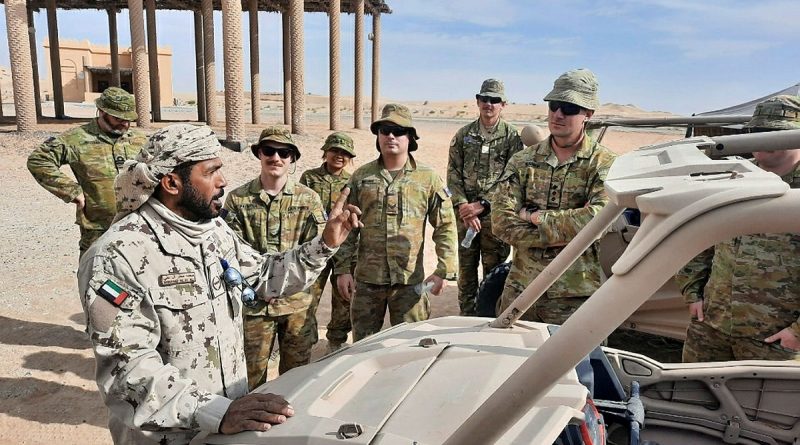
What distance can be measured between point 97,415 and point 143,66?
1221 cm

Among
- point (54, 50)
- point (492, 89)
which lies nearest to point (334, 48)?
point (54, 50)

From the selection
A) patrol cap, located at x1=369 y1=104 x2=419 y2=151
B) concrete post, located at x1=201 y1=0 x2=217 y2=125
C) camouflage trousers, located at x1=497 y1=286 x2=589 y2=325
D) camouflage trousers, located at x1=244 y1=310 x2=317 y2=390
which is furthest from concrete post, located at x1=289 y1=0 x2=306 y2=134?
camouflage trousers, located at x1=497 y1=286 x2=589 y2=325

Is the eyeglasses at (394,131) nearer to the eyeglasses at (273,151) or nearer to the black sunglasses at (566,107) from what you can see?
the eyeglasses at (273,151)

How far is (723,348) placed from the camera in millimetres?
2980

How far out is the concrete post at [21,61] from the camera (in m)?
12.3

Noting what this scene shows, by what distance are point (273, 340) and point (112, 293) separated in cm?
191

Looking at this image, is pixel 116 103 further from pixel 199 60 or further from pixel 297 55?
pixel 199 60

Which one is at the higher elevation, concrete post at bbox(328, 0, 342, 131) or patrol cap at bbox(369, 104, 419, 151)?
concrete post at bbox(328, 0, 342, 131)

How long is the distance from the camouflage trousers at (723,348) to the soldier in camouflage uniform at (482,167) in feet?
6.63

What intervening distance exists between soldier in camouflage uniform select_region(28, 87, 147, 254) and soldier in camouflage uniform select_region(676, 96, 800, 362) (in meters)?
3.99

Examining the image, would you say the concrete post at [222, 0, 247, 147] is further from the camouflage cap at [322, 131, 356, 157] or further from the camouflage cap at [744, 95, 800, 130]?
the camouflage cap at [744, 95, 800, 130]

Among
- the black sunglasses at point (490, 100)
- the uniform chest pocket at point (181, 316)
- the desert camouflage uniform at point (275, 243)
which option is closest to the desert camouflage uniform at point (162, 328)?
the uniform chest pocket at point (181, 316)

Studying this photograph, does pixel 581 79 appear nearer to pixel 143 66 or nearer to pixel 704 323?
pixel 704 323

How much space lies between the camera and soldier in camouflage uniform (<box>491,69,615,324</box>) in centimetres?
300
